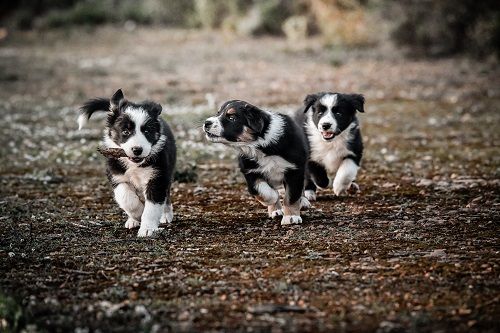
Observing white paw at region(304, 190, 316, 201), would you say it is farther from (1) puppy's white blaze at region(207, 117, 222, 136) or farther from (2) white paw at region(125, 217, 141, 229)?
(2) white paw at region(125, 217, 141, 229)

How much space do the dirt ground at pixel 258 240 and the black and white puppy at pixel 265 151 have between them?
313 mm

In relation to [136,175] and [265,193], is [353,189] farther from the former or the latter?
[136,175]

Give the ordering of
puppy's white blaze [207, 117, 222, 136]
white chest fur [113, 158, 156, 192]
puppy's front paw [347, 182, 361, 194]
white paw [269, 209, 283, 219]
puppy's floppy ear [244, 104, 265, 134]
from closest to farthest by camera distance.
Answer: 1. white chest fur [113, 158, 156, 192]
2. puppy's white blaze [207, 117, 222, 136]
3. puppy's floppy ear [244, 104, 265, 134]
4. white paw [269, 209, 283, 219]
5. puppy's front paw [347, 182, 361, 194]

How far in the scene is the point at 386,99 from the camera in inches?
693

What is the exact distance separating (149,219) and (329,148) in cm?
247

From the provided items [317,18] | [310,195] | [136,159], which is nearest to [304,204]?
[310,195]

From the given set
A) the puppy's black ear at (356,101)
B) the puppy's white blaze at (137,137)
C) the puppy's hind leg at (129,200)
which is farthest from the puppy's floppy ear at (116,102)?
the puppy's black ear at (356,101)

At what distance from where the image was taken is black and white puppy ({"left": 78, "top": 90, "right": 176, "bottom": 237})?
739 cm

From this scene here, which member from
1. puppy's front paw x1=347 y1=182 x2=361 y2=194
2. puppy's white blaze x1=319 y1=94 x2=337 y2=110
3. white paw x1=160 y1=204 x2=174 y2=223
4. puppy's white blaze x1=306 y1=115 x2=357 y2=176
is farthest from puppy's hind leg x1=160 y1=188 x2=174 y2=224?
puppy's front paw x1=347 y1=182 x2=361 y2=194

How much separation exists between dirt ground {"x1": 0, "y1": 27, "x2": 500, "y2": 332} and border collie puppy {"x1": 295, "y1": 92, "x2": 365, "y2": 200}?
24 centimetres

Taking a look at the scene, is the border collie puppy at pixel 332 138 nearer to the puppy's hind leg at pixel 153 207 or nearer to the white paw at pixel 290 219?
the white paw at pixel 290 219

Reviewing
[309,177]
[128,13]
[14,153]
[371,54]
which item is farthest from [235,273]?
[128,13]

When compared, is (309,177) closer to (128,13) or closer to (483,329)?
(483,329)

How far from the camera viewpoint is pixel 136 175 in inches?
298
